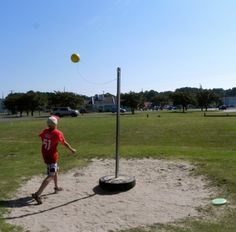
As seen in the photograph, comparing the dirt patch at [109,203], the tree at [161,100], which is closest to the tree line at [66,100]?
the tree at [161,100]

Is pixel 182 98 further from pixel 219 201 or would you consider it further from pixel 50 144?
pixel 219 201

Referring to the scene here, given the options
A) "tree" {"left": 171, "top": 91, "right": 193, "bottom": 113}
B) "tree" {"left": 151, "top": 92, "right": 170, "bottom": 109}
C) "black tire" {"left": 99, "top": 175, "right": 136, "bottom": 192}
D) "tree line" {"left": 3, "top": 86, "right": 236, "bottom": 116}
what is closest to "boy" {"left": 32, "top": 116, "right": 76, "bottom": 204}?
"black tire" {"left": 99, "top": 175, "right": 136, "bottom": 192}

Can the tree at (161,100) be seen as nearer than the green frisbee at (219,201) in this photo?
No

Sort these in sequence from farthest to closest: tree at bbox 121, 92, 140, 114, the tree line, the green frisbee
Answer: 1. the tree line
2. tree at bbox 121, 92, 140, 114
3. the green frisbee

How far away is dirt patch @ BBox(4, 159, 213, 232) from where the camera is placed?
21.5 ft

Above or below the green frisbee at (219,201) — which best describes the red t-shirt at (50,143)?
above

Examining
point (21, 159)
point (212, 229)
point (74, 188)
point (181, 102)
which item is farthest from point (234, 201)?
point (181, 102)

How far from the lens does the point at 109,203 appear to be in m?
7.65

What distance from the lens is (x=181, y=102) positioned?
10006cm

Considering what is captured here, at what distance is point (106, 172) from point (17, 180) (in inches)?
86.6

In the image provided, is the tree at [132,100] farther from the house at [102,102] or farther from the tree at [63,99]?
the house at [102,102]

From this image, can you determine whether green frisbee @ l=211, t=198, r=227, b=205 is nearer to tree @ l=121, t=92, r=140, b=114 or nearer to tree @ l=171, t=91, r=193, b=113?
tree @ l=121, t=92, r=140, b=114

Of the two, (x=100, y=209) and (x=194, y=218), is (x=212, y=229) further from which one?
(x=100, y=209)

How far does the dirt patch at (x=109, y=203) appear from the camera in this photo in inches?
258
